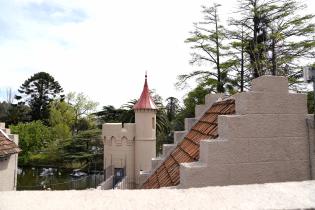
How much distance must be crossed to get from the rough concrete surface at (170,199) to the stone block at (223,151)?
48.8 inches

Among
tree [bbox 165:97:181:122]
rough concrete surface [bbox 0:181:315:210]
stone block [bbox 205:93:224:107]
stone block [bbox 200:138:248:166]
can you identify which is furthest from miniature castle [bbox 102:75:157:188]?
tree [bbox 165:97:181:122]

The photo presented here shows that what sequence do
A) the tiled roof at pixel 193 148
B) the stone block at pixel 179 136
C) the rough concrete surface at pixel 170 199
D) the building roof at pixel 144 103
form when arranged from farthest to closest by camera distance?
the building roof at pixel 144 103 → the stone block at pixel 179 136 → the tiled roof at pixel 193 148 → the rough concrete surface at pixel 170 199

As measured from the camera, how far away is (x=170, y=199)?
74.2 inches

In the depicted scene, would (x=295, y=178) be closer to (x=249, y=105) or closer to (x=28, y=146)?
(x=249, y=105)

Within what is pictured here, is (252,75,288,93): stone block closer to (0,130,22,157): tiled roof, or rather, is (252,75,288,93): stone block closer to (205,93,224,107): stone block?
(205,93,224,107): stone block

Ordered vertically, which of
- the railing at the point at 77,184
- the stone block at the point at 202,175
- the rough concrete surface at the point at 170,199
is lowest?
the railing at the point at 77,184

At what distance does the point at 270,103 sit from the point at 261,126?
33 centimetres

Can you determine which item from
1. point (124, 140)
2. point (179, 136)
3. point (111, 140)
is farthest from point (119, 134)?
point (179, 136)

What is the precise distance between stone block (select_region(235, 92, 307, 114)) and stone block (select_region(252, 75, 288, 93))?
5 centimetres

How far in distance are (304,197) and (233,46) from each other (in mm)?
22954

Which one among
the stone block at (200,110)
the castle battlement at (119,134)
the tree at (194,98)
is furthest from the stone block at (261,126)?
the tree at (194,98)

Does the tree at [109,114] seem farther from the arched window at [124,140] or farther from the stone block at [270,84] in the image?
the stone block at [270,84]

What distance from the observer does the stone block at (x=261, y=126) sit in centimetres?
352

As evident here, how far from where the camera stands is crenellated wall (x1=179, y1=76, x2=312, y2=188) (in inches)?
133
